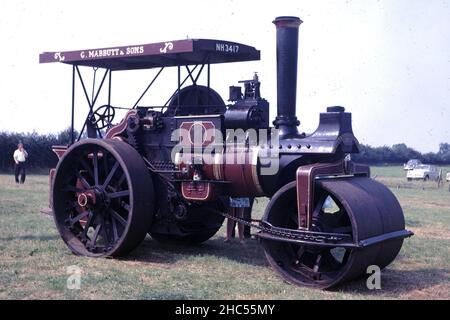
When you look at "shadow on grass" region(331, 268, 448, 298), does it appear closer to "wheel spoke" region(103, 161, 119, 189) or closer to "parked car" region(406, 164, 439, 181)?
"wheel spoke" region(103, 161, 119, 189)

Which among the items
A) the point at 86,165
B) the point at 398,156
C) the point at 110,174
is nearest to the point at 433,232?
the point at 110,174

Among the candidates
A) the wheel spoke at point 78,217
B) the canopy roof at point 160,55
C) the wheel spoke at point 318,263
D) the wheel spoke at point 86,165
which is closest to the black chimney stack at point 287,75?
the canopy roof at point 160,55

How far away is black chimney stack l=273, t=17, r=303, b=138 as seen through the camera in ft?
19.5

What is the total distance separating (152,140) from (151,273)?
171 cm

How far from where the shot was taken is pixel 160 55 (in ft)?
21.4

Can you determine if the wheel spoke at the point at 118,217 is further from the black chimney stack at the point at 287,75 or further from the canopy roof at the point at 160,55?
the black chimney stack at the point at 287,75

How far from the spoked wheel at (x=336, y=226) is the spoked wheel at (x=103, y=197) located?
1.46 m

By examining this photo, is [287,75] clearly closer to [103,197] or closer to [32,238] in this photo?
[103,197]

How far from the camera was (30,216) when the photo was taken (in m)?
9.66

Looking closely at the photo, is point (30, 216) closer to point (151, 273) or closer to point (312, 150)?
point (151, 273)

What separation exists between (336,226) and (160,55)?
2.65m

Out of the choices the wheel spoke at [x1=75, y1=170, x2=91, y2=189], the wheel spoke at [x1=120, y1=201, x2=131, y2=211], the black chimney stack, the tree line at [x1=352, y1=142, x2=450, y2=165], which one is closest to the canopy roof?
the black chimney stack
